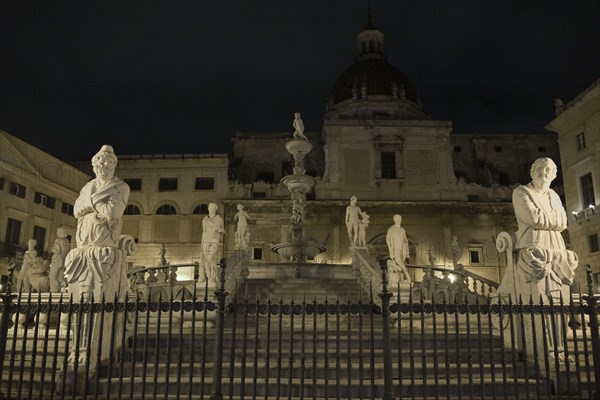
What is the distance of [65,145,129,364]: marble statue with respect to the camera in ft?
25.3

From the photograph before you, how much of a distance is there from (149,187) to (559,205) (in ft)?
113

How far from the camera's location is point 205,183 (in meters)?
39.3

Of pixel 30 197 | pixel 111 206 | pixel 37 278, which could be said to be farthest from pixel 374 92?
pixel 111 206

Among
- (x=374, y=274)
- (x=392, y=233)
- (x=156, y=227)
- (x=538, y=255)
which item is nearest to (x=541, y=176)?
(x=538, y=255)

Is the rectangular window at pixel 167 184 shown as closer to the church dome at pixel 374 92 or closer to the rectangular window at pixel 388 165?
the rectangular window at pixel 388 165

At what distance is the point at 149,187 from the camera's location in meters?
39.5

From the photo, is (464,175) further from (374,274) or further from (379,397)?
(379,397)

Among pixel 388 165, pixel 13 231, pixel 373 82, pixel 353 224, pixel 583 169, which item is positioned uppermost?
Result: pixel 373 82

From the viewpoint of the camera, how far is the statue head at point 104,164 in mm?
8055

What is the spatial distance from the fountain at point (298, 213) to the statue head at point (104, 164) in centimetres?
998

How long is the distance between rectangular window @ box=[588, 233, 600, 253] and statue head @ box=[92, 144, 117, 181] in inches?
986

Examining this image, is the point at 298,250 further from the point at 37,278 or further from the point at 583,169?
the point at 583,169

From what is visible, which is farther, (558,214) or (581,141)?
(581,141)

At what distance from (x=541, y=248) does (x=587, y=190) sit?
2284cm
